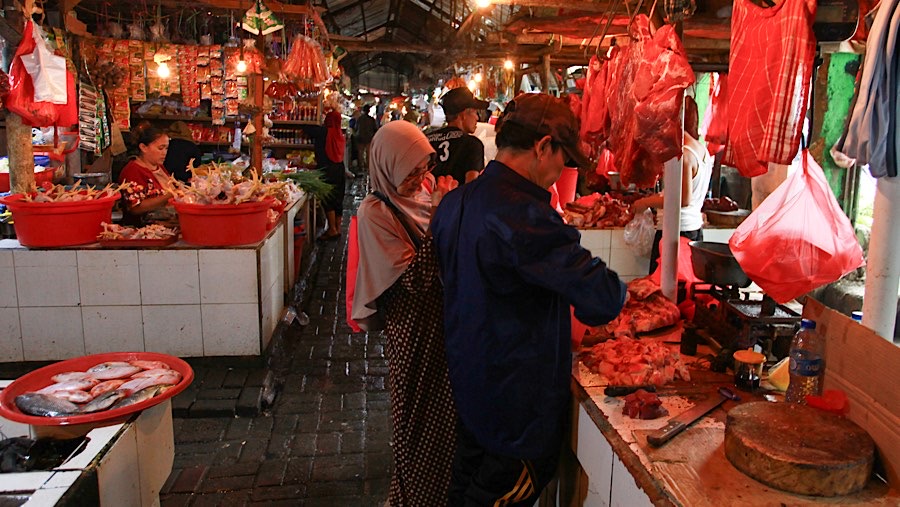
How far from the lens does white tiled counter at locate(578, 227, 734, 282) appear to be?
5.50m

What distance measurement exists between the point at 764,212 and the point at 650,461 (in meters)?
1.71

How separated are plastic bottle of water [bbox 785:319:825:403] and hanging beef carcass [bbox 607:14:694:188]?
1.22 m

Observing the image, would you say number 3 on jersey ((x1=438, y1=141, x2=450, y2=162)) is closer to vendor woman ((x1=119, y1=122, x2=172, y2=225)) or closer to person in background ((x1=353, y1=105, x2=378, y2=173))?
vendor woman ((x1=119, y1=122, x2=172, y2=225))

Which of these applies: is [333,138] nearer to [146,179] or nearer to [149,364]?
[146,179]

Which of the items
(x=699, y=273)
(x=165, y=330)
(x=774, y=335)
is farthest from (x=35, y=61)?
(x=774, y=335)

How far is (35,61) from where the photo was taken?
4.94 metres

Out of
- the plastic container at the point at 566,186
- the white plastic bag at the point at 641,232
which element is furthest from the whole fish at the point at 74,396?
the plastic container at the point at 566,186

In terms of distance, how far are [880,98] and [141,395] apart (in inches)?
117

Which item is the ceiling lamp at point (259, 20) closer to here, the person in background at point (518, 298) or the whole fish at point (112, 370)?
the whole fish at point (112, 370)

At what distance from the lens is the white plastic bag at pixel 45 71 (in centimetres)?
493

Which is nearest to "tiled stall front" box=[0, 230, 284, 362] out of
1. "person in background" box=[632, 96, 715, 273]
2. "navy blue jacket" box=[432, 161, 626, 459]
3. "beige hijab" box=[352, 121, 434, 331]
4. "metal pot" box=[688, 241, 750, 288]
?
"beige hijab" box=[352, 121, 434, 331]

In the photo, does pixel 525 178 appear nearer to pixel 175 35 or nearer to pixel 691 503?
pixel 691 503

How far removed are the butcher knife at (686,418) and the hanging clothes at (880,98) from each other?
98 centimetres

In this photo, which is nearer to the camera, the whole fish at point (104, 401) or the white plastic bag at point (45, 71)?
the whole fish at point (104, 401)
